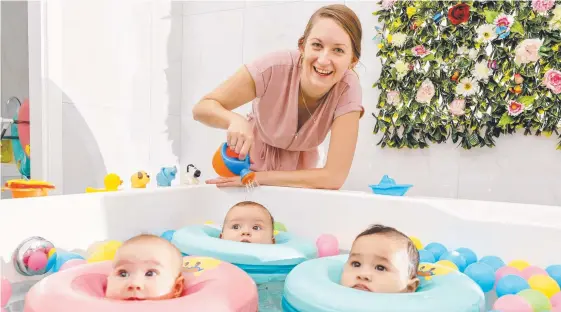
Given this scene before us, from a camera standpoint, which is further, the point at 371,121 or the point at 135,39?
the point at 135,39

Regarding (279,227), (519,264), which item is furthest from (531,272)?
(279,227)

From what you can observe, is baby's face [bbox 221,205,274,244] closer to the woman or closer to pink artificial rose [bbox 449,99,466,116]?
the woman

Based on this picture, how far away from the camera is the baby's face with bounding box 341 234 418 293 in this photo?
1.08 metres

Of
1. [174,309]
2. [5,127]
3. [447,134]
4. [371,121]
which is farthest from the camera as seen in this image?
[5,127]

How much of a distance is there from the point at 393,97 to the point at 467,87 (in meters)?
0.36

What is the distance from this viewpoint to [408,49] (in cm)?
243

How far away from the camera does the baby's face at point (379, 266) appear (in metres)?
1.08

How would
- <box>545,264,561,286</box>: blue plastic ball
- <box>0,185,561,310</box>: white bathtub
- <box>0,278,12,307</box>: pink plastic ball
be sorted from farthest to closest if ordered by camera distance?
<box>0,185,561,310</box>: white bathtub < <box>545,264,561,286</box>: blue plastic ball < <box>0,278,12,307</box>: pink plastic ball

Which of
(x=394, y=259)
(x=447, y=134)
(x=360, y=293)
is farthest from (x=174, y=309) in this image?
(x=447, y=134)

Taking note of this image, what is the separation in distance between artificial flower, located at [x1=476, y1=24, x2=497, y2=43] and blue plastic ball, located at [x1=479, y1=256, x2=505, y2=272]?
3.83 feet

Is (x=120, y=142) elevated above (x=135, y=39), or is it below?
below

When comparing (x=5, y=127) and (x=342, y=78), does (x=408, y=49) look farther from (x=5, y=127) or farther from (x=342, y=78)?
(x=5, y=127)

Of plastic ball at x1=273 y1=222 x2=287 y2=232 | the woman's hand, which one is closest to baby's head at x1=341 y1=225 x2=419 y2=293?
the woman's hand

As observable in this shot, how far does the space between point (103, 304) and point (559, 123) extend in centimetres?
197
